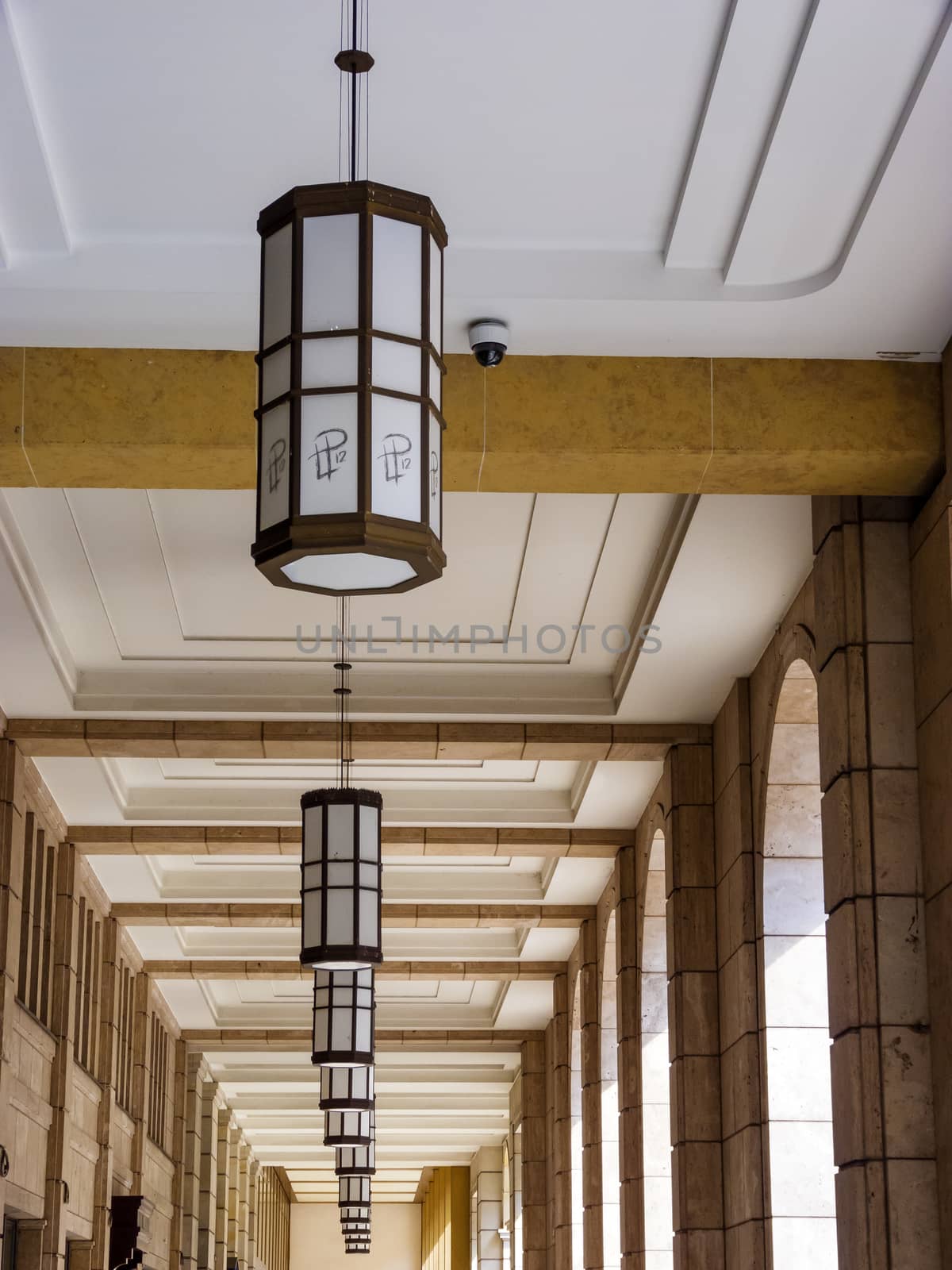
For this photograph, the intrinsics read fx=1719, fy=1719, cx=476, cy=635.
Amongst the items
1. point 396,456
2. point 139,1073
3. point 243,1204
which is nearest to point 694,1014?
point 396,456

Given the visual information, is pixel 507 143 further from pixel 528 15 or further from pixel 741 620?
pixel 741 620

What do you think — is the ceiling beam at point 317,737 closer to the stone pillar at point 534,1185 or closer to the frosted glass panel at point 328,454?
the frosted glass panel at point 328,454

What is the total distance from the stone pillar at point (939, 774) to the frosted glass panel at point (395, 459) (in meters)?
3.31

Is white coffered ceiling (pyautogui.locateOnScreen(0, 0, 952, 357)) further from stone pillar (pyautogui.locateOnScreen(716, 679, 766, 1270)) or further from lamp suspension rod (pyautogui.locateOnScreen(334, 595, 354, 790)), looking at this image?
stone pillar (pyautogui.locateOnScreen(716, 679, 766, 1270))

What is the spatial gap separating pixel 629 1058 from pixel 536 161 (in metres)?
8.22

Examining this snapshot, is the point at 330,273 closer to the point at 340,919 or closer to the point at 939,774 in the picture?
the point at 939,774

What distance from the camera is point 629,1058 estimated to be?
480 inches

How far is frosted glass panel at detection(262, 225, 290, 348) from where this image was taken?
3.09 metres

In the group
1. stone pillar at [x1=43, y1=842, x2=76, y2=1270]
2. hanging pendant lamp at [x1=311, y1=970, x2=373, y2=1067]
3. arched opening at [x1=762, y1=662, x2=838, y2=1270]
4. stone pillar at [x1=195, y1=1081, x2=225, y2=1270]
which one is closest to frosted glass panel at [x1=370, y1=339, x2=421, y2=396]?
arched opening at [x1=762, y1=662, x2=838, y2=1270]

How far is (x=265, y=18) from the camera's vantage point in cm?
468

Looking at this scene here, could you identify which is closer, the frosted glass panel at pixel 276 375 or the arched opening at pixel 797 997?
the frosted glass panel at pixel 276 375

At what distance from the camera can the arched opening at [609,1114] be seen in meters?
14.2

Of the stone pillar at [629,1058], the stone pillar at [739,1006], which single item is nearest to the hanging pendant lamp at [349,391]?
the stone pillar at [739,1006]

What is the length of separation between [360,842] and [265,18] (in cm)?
431
